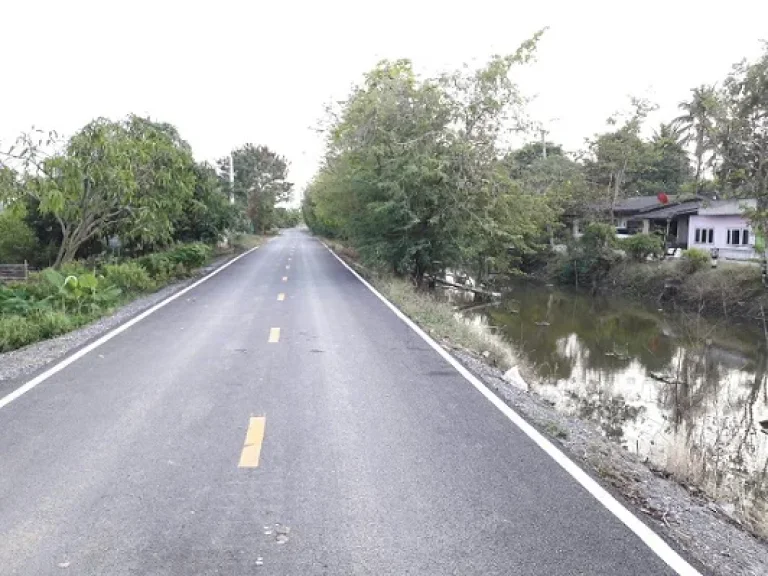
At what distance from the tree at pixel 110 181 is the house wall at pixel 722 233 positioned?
26.4 metres

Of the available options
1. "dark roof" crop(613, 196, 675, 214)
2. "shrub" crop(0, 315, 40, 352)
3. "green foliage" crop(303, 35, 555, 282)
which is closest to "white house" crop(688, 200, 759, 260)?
"dark roof" crop(613, 196, 675, 214)

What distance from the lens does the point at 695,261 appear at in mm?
32594

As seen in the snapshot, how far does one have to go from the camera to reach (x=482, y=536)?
4617 mm

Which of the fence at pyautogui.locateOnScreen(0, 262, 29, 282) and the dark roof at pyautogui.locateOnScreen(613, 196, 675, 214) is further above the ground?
the dark roof at pyautogui.locateOnScreen(613, 196, 675, 214)

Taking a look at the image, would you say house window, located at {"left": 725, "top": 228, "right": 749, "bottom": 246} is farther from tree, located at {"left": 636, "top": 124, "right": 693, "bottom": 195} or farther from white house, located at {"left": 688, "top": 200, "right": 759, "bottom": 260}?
tree, located at {"left": 636, "top": 124, "right": 693, "bottom": 195}

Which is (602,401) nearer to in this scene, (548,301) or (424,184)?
(424,184)

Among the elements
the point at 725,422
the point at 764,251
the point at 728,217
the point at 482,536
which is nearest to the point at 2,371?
the point at 482,536

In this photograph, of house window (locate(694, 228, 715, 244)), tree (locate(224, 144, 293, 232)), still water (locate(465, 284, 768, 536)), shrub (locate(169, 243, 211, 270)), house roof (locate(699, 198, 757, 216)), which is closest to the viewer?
still water (locate(465, 284, 768, 536))

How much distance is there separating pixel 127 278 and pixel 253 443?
50.5 feet

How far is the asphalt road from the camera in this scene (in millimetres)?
4316

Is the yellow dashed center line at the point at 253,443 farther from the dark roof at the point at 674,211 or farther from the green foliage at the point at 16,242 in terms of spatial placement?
the dark roof at the point at 674,211

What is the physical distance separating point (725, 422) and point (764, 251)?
18095 mm

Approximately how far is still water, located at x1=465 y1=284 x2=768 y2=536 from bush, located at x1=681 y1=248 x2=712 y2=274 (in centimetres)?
428

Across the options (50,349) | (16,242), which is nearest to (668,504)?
(50,349)
